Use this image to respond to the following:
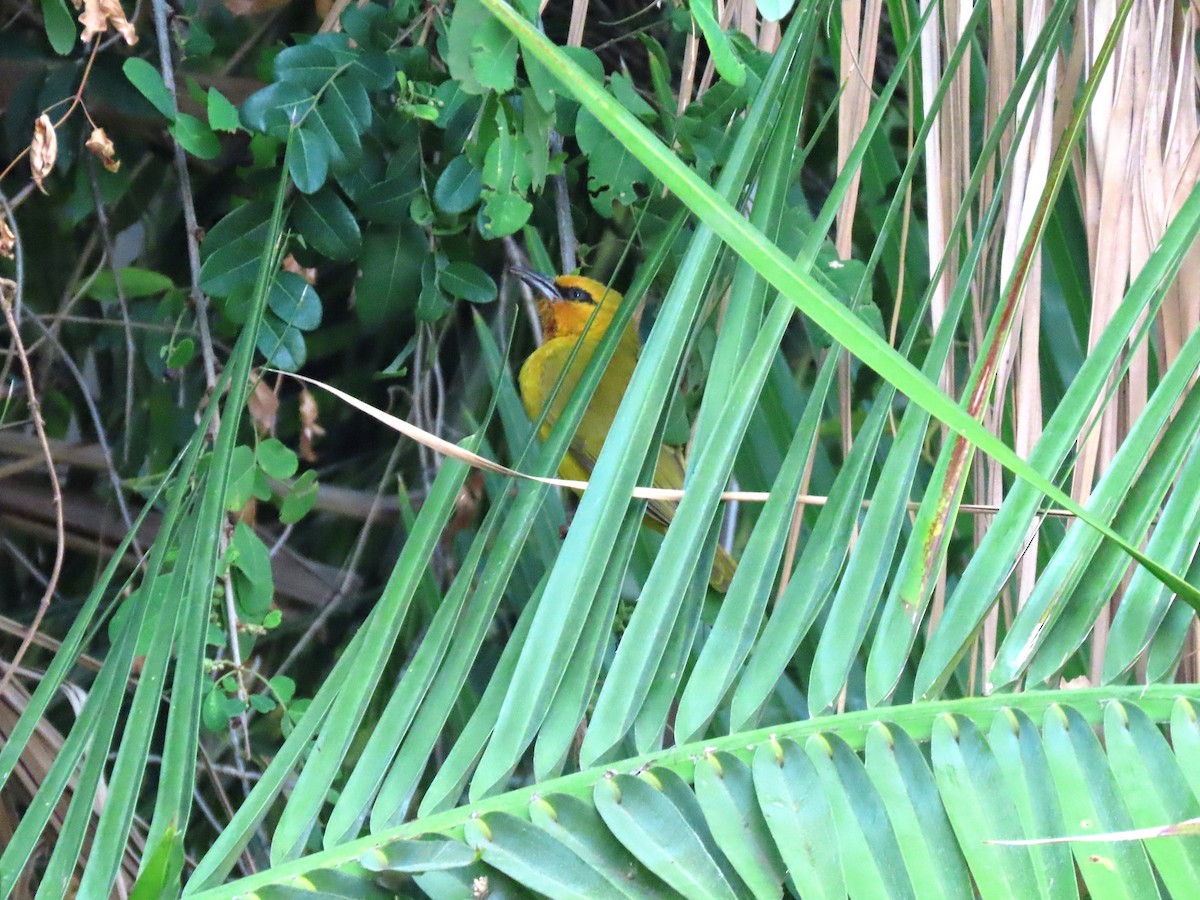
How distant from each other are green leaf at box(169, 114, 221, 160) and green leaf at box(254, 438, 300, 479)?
396mm

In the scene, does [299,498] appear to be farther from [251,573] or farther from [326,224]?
[326,224]

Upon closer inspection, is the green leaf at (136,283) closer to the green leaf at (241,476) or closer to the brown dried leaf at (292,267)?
the brown dried leaf at (292,267)

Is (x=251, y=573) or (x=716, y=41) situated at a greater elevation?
(x=716, y=41)

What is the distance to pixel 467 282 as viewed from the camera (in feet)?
5.97

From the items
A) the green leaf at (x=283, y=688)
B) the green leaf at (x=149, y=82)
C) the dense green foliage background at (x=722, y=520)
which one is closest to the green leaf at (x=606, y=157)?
the dense green foliage background at (x=722, y=520)

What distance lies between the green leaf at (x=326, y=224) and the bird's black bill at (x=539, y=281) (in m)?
0.64

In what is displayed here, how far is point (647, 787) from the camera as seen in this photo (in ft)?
2.66

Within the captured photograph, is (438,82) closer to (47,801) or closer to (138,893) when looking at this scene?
(47,801)

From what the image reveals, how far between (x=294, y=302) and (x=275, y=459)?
22 cm

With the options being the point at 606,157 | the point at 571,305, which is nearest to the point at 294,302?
the point at 606,157

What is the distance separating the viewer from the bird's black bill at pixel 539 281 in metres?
2.34

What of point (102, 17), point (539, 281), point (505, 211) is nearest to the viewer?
point (102, 17)

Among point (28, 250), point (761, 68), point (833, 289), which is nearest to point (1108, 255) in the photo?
point (833, 289)

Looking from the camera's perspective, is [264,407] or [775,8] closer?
[775,8]
